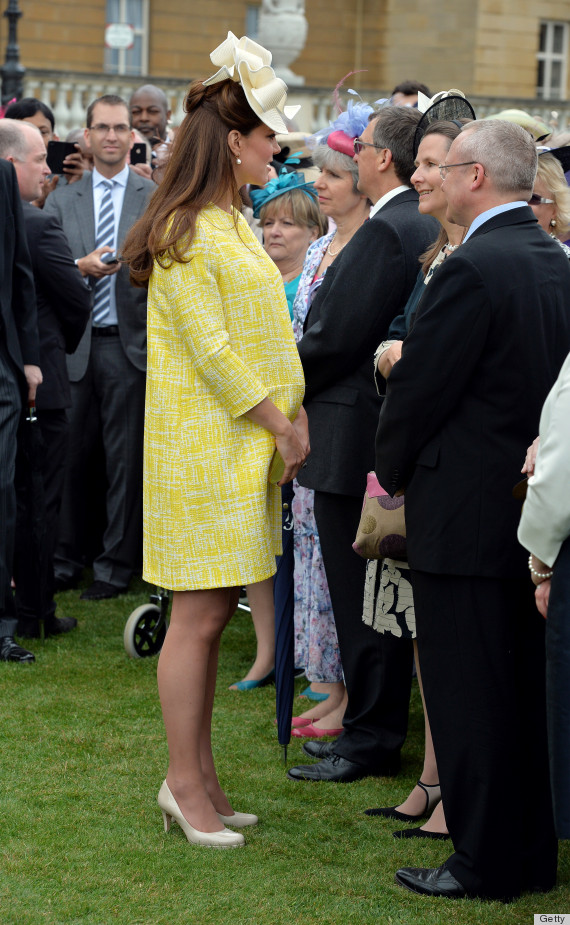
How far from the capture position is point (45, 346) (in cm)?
629

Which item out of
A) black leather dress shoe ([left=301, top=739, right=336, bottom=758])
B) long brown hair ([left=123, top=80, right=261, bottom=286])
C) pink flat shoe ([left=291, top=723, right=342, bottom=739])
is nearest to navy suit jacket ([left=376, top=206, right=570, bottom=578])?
long brown hair ([left=123, top=80, right=261, bottom=286])

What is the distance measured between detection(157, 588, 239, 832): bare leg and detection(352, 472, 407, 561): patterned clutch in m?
0.45

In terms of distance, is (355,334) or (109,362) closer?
(355,334)

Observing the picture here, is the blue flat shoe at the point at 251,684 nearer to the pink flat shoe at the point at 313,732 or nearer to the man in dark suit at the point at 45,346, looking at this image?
the pink flat shoe at the point at 313,732

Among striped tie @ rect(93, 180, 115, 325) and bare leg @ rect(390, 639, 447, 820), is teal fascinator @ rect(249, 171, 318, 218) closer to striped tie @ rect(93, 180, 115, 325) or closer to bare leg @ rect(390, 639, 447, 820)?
striped tie @ rect(93, 180, 115, 325)

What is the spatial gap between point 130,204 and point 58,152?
747 millimetres

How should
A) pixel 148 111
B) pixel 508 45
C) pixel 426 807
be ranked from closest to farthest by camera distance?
pixel 426 807 < pixel 148 111 < pixel 508 45

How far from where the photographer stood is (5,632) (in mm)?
5789

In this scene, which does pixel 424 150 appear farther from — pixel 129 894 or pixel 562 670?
pixel 129 894

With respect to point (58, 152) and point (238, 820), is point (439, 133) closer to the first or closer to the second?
point (238, 820)

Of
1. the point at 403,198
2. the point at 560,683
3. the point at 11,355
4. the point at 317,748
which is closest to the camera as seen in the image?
the point at 560,683

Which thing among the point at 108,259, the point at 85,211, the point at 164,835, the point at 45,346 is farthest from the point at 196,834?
the point at 85,211

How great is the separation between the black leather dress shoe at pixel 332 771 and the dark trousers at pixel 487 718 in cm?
97

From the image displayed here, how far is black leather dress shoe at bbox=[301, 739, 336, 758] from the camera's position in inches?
182
